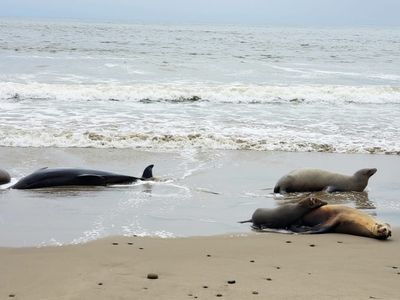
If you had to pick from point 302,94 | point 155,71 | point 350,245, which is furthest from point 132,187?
point 155,71

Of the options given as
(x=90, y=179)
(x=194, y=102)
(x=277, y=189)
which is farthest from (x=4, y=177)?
(x=194, y=102)

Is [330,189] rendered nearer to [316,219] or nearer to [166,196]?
[316,219]

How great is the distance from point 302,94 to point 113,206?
536 inches

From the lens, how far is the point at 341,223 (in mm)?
6426

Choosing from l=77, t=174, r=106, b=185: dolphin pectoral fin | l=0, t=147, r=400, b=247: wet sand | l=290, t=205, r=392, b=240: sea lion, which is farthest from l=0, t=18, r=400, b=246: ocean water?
l=290, t=205, r=392, b=240: sea lion

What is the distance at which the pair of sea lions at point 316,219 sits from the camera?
20.8 feet

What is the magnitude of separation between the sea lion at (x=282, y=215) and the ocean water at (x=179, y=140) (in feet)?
0.85

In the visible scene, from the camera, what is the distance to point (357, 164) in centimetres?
1013

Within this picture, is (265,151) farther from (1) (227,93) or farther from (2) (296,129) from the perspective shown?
(1) (227,93)

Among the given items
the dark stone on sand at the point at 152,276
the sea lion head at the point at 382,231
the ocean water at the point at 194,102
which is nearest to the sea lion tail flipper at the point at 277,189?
the sea lion head at the point at 382,231

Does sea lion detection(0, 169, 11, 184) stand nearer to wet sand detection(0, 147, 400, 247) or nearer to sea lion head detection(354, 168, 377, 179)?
wet sand detection(0, 147, 400, 247)

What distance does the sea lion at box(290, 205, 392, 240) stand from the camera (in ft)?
20.3

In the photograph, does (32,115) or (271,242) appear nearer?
(271,242)

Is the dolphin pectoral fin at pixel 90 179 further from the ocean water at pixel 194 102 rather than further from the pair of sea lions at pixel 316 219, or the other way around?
the ocean water at pixel 194 102
